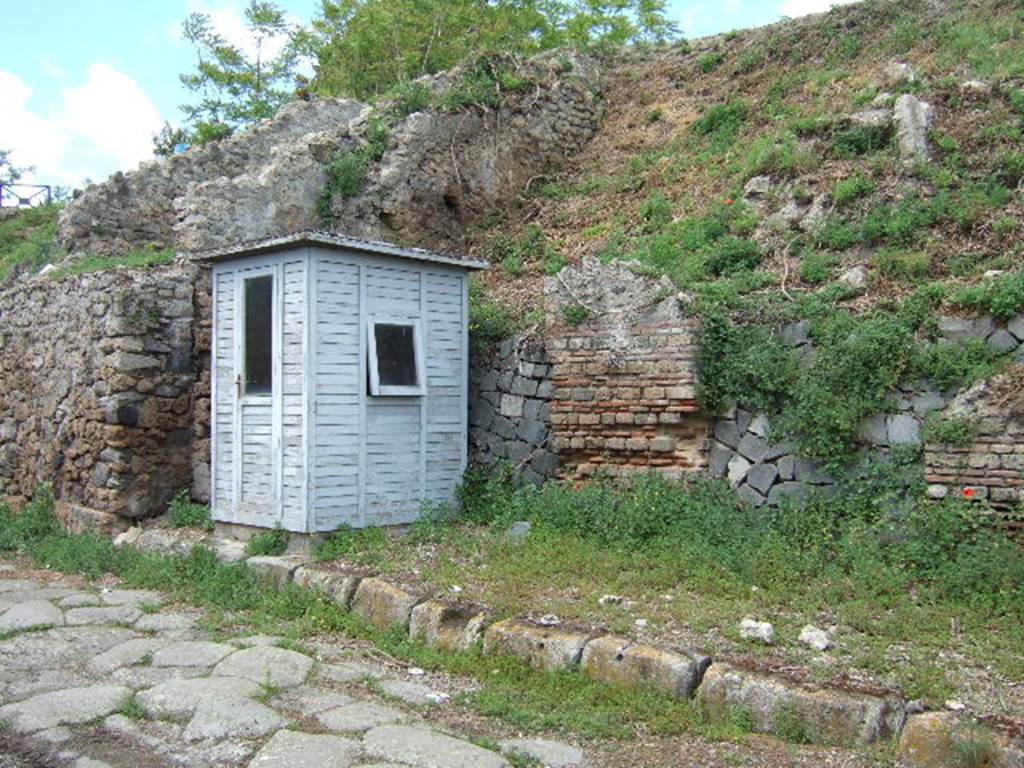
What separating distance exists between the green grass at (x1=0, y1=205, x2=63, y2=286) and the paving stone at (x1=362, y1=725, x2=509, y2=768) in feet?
34.1

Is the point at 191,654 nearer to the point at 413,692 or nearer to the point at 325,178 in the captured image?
the point at 413,692

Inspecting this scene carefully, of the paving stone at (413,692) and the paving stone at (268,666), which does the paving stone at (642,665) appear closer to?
the paving stone at (413,692)

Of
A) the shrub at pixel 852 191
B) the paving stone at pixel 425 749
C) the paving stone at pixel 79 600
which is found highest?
the shrub at pixel 852 191

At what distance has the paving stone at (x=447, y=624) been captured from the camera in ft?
19.9

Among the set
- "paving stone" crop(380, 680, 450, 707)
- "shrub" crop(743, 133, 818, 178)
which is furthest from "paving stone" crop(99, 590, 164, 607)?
"shrub" crop(743, 133, 818, 178)

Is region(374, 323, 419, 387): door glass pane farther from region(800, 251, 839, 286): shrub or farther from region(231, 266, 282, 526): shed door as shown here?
region(800, 251, 839, 286): shrub

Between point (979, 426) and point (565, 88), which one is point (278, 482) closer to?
point (979, 426)

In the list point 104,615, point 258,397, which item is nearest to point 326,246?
point 258,397

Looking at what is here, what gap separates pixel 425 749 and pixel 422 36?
66.5ft

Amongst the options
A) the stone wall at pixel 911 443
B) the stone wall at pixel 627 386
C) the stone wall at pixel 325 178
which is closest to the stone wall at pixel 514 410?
the stone wall at pixel 627 386

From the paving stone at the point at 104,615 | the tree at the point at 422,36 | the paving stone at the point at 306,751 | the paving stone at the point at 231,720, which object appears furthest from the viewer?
the tree at the point at 422,36

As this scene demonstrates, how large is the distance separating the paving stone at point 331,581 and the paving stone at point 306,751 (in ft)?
7.31

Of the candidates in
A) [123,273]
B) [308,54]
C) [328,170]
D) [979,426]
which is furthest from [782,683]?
[308,54]

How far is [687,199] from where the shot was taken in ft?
39.5
